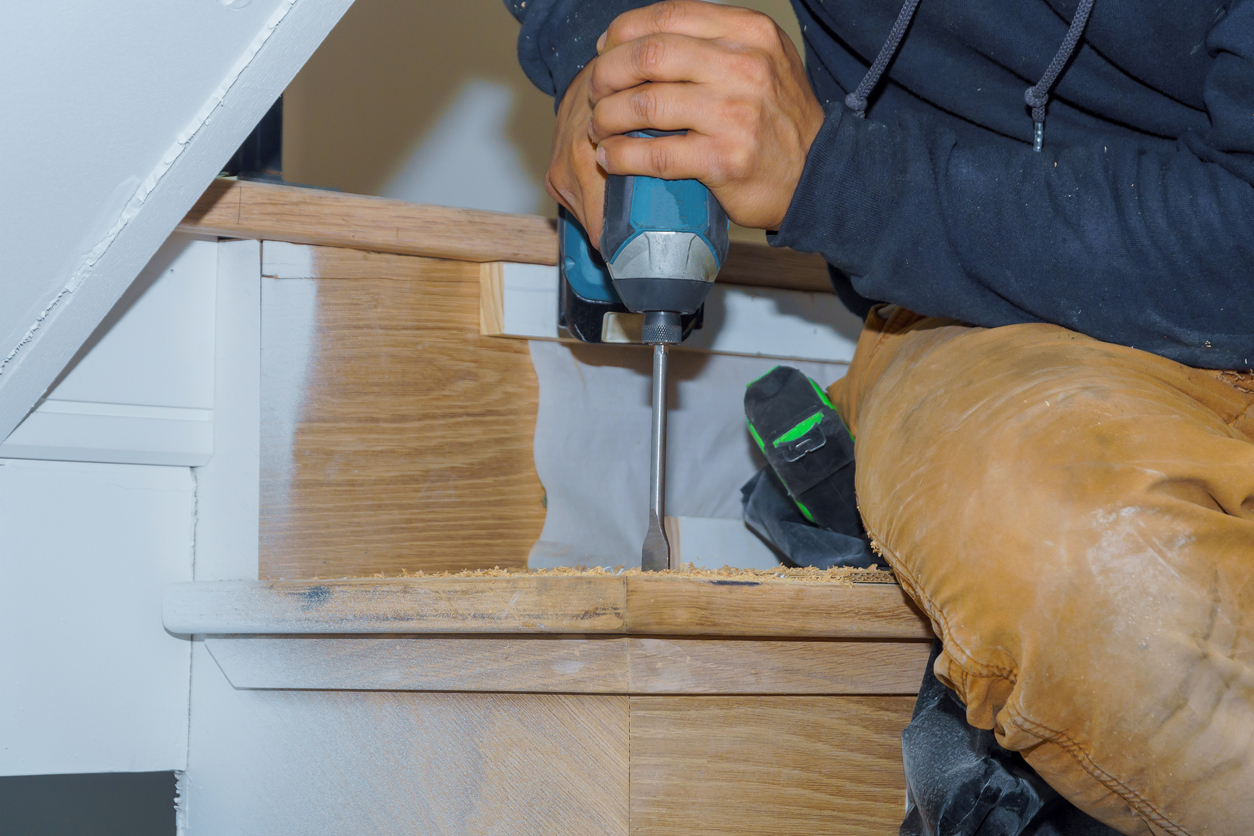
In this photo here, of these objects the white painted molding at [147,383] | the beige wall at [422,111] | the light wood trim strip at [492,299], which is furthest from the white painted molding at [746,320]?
the beige wall at [422,111]

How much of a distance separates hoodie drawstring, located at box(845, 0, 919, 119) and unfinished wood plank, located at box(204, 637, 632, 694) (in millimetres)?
424

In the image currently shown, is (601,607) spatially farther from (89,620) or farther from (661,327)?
(89,620)

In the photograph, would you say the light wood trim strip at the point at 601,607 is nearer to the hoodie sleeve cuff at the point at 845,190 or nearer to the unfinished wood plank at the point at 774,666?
the unfinished wood plank at the point at 774,666

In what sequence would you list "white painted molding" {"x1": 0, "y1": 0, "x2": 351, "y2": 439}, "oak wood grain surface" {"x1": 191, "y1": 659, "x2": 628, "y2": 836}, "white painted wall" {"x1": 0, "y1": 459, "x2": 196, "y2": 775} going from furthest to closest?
"white painted wall" {"x1": 0, "y1": 459, "x2": 196, "y2": 775}, "white painted molding" {"x1": 0, "y1": 0, "x2": 351, "y2": 439}, "oak wood grain surface" {"x1": 191, "y1": 659, "x2": 628, "y2": 836}

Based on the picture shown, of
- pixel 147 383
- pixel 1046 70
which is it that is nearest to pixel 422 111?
pixel 147 383

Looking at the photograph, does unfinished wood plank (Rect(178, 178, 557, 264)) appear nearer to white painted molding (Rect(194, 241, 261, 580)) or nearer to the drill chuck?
white painted molding (Rect(194, 241, 261, 580))

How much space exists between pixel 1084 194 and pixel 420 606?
48cm

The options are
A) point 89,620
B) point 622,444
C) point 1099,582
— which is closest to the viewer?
point 1099,582

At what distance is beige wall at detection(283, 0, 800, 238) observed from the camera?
1.59m

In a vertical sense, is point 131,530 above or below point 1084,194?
below

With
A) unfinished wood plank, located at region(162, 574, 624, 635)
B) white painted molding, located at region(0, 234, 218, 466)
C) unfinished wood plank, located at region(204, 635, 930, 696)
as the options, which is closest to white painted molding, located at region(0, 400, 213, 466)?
white painted molding, located at region(0, 234, 218, 466)

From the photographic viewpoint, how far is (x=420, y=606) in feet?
1.97

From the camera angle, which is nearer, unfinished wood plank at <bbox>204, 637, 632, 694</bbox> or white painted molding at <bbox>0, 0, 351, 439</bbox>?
unfinished wood plank at <bbox>204, 637, 632, 694</bbox>

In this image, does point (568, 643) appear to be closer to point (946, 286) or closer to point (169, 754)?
point (946, 286)
